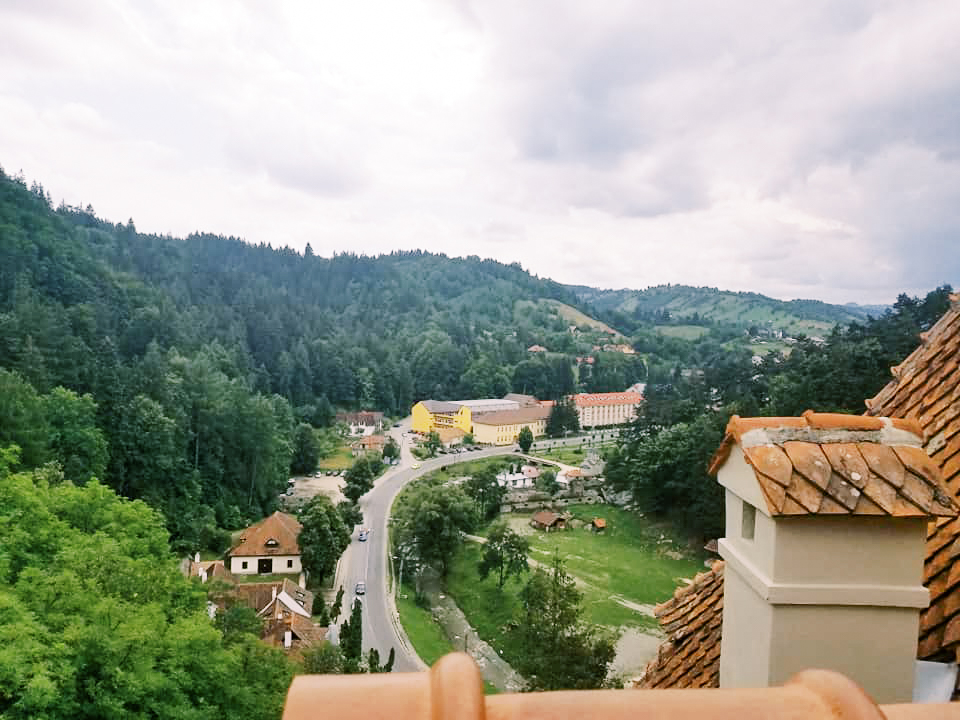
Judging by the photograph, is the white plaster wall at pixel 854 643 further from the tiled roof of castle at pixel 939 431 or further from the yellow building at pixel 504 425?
the yellow building at pixel 504 425

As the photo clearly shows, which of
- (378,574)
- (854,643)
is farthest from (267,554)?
(854,643)

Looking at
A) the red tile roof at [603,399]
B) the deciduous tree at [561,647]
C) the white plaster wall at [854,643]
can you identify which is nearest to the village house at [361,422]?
the red tile roof at [603,399]

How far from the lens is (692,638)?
4496mm

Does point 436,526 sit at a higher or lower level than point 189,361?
lower

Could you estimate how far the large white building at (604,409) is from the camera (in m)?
93.4

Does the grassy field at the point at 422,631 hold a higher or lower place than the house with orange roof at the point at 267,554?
lower

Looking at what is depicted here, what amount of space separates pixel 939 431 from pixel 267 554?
35.9 meters

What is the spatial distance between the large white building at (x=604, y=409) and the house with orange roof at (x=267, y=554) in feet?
197

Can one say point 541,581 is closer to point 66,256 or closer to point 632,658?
point 632,658

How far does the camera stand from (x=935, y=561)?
10.6 feet

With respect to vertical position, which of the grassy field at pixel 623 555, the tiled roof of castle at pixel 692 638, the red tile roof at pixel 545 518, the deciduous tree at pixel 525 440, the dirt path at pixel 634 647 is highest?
the tiled roof of castle at pixel 692 638

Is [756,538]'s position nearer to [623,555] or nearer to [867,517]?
[867,517]

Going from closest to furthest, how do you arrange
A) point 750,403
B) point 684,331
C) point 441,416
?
point 750,403 < point 441,416 < point 684,331

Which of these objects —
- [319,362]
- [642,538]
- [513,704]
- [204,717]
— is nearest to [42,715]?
[204,717]
